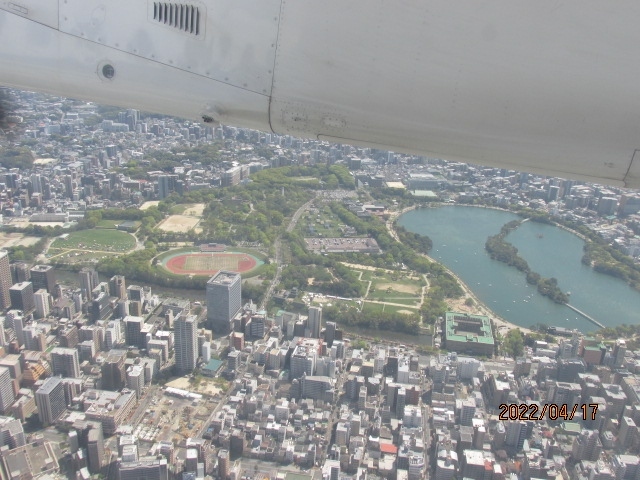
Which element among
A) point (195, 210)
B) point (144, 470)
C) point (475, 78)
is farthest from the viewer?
point (195, 210)

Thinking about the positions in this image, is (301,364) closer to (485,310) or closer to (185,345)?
(185,345)

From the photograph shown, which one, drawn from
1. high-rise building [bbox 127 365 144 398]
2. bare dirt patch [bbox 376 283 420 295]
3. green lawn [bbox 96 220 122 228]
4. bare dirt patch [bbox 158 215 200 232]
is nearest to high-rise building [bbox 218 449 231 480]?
high-rise building [bbox 127 365 144 398]

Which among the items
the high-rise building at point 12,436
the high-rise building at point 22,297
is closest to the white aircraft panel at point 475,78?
the high-rise building at point 12,436

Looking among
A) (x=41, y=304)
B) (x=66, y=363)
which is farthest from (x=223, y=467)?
(x=41, y=304)

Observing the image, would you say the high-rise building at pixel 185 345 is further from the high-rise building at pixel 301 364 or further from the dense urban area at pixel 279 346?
the high-rise building at pixel 301 364

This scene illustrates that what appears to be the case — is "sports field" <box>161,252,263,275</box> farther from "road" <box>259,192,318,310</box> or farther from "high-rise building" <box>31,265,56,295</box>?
"high-rise building" <box>31,265,56,295</box>
